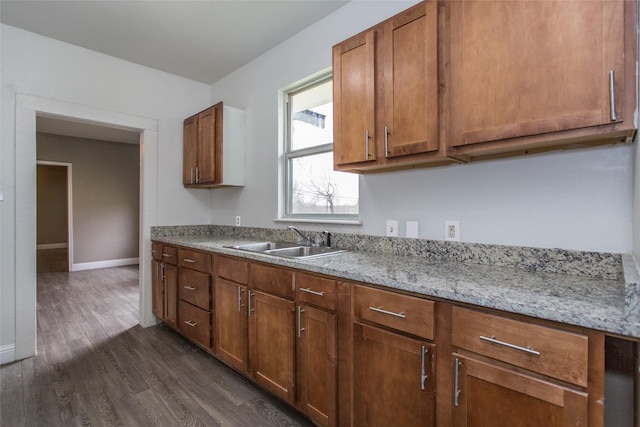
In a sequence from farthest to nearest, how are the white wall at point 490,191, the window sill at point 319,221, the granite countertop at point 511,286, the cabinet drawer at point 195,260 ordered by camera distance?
the cabinet drawer at point 195,260, the window sill at point 319,221, the white wall at point 490,191, the granite countertop at point 511,286

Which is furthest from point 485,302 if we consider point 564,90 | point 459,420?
point 564,90

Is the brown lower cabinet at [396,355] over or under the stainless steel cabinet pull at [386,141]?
under

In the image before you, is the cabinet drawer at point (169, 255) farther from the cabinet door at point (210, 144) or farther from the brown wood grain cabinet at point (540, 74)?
the brown wood grain cabinet at point (540, 74)

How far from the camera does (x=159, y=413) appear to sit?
184cm

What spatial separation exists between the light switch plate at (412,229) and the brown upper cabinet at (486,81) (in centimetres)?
39

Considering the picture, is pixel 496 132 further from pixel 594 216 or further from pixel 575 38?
pixel 594 216

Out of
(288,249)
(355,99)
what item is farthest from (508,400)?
(288,249)

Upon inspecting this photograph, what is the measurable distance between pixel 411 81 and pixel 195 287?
86.9 inches

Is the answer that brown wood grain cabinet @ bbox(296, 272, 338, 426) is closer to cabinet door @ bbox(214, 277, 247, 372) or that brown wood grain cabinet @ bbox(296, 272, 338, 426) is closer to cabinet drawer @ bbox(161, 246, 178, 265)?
cabinet door @ bbox(214, 277, 247, 372)

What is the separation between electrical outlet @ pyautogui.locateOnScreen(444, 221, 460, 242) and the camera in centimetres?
172

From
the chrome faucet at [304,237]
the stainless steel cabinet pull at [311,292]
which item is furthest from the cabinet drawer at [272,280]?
the chrome faucet at [304,237]

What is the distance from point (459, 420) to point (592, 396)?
43 cm

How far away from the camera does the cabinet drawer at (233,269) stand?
6.76 ft

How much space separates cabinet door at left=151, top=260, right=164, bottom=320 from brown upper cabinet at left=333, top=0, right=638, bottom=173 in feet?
7.58
